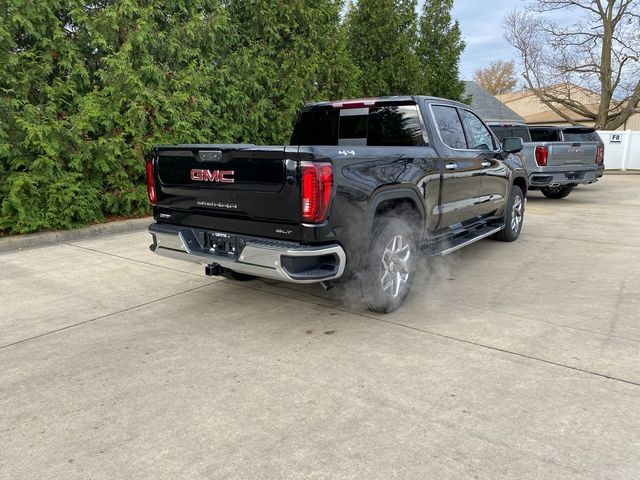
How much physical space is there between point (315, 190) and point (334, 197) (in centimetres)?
19

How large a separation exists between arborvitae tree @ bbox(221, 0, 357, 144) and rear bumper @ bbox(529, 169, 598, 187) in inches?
202

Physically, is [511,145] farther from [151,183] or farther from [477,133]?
[151,183]

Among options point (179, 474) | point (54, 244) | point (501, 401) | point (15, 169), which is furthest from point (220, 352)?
point (15, 169)

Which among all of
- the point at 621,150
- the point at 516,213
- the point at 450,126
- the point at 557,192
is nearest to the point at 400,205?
the point at 450,126

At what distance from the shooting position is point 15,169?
7.49m

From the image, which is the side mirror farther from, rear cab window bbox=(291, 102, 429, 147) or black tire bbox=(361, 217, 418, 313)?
black tire bbox=(361, 217, 418, 313)

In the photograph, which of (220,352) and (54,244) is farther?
(54,244)

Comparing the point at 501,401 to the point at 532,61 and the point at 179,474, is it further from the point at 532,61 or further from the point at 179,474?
the point at 532,61

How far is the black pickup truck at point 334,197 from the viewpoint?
3.62 metres

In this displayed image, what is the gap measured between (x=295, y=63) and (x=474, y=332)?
8567 mm

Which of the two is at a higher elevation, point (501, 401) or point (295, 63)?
point (295, 63)

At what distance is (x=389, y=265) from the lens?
4344 mm

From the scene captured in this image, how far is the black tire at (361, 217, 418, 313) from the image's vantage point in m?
4.14

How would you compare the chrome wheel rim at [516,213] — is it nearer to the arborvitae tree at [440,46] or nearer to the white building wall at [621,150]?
the arborvitae tree at [440,46]
